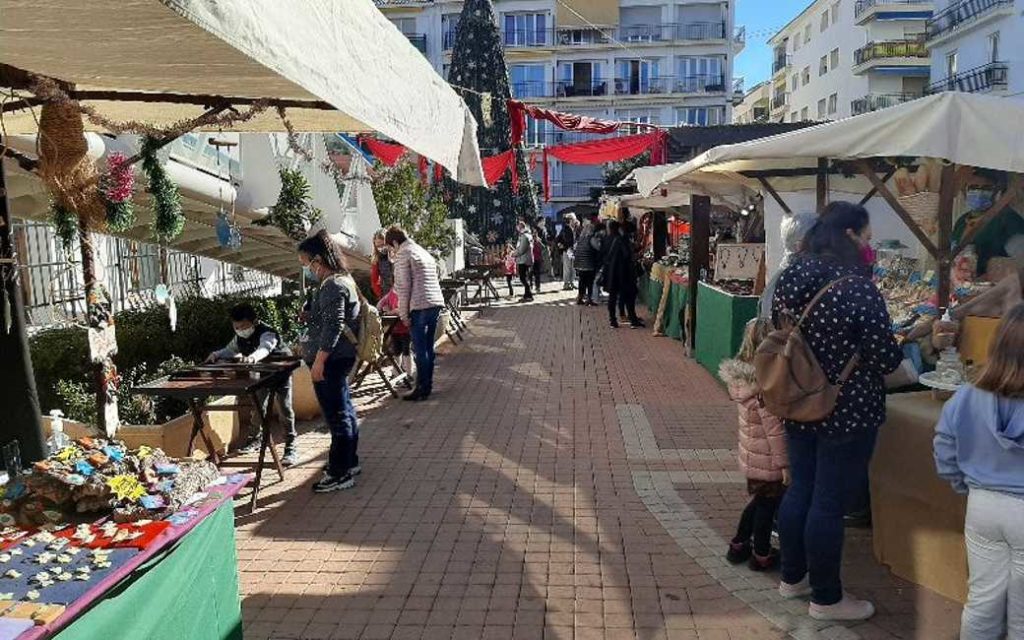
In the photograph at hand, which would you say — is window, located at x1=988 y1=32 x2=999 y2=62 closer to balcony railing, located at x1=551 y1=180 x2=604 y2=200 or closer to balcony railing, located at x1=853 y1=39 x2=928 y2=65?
balcony railing, located at x1=853 y1=39 x2=928 y2=65

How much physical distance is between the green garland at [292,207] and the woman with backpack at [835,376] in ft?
19.3

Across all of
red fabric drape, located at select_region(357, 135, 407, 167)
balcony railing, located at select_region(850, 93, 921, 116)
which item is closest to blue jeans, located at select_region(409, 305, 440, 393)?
red fabric drape, located at select_region(357, 135, 407, 167)

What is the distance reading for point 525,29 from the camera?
48.4m

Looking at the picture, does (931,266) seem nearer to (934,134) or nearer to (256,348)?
(934,134)

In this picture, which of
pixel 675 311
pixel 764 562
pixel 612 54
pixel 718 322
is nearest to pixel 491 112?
pixel 675 311

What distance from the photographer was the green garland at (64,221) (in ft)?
12.9

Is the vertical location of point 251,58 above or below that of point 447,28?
below

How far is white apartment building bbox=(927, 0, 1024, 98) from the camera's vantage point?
3316 centimetres

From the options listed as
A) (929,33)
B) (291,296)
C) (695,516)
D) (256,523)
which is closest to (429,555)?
(256,523)

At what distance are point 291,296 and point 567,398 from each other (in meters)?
4.72

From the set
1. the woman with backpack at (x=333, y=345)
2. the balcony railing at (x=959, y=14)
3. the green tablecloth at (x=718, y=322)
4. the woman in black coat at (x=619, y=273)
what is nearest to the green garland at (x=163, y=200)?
Result: the woman with backpack at (x=333, y=345)

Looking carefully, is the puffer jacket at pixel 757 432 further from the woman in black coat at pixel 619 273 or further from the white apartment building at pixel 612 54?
the white apartment building at pixel 612 54

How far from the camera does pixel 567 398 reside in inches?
305

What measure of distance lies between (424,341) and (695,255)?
3.96m
